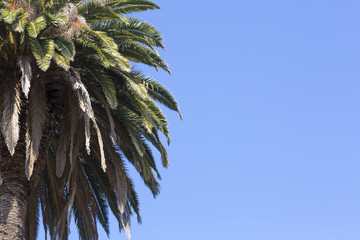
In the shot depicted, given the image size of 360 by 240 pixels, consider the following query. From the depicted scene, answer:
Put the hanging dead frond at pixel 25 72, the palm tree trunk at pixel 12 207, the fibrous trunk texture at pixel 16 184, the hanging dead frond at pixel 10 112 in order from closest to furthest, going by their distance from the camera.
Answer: the hanging dead frond at pixel 25 72 → the hanging dead frond at pixel 10 112 → the palm tree trunk at pixel 12 207 → the fibrous trunk texture at pixel 16 184

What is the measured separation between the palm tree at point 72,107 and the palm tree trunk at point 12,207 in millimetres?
23

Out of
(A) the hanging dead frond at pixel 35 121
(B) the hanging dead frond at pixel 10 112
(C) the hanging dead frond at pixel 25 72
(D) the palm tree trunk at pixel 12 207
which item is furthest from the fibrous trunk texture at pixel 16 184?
(C) the hanging dead frond at pixel 25 72

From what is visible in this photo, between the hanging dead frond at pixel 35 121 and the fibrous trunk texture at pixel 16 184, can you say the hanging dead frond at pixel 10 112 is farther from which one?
the fibrous trunk texture at pixel 16 184

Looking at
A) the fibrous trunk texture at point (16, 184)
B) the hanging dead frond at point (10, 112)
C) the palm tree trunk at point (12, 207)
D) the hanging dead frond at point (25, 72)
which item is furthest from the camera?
the fibrous trunk texture at point (16, 184)

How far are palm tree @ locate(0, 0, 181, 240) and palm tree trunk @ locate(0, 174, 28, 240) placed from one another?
2 cm

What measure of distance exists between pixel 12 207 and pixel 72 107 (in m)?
2.77

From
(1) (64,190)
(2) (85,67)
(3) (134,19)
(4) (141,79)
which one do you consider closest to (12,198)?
(1) (64,190)

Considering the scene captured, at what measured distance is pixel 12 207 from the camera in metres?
12.7

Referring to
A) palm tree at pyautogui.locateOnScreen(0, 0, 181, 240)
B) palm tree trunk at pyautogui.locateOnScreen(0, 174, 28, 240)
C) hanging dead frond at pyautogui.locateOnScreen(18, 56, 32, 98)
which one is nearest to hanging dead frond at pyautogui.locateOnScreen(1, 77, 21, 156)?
palm tree at pyautogui.locateOnScreen(0, 0, 181, 240)

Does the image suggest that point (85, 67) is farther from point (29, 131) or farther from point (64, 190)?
point (64, 190)

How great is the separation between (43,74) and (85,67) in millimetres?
1115

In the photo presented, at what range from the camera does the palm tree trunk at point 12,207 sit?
12336mm

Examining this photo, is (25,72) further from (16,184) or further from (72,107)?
(16,184)

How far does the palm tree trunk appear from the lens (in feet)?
40.5
